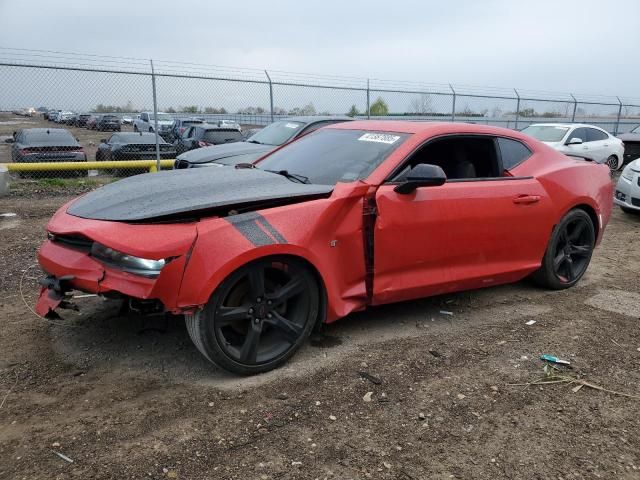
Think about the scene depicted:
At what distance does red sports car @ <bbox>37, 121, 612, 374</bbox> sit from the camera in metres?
3.00

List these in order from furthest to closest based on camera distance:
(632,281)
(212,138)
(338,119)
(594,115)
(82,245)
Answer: (594,115), (212,138), (338,119), (632,281), (82,245)

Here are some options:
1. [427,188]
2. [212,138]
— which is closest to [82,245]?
[427,188]

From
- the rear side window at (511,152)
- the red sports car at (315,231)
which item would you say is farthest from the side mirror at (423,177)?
the rear side window at (511,152)

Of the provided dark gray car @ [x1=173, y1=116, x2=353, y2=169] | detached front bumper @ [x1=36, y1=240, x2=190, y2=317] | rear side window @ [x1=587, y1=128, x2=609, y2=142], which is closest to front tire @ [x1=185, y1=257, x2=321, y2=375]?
detached front bumper @ [x1=36, y1=240, x2=190, y2=317]

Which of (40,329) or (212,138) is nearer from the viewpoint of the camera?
(40,329)

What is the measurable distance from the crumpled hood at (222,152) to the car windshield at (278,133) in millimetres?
225

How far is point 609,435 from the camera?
2.79 meters

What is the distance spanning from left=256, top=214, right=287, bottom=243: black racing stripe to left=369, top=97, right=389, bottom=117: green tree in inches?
546

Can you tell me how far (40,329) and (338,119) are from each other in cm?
699

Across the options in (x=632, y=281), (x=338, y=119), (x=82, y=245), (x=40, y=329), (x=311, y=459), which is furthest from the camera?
(x=338, y=119)

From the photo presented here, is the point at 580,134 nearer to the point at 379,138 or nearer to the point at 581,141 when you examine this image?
the point at 581,141

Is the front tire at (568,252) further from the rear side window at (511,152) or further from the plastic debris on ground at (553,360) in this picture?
the plastic debris on ground at (553,360)

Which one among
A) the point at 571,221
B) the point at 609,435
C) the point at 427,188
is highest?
the point at 427,188

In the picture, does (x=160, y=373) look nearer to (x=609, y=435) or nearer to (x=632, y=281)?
(x=609, y=435)
